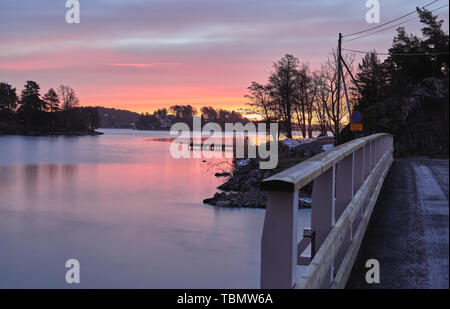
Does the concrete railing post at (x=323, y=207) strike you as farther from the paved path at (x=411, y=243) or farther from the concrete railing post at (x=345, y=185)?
the concrete railing post at (x=345, y=185)

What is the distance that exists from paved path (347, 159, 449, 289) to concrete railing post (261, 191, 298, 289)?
0.78 metres

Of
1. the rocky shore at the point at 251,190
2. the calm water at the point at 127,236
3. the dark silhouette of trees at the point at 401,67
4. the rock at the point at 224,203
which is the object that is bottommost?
the calm water at the point at 127,236

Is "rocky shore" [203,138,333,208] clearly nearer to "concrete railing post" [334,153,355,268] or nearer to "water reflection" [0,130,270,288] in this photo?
"water reflection" [0,130,270,288]

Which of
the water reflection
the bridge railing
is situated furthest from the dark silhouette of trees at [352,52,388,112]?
the bridge railing

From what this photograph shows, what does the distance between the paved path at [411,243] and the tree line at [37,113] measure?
17079 cm

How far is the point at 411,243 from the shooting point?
4840 mm

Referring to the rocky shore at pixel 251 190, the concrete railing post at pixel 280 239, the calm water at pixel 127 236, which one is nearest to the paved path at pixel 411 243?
the concrete railing post at pixel 280 239

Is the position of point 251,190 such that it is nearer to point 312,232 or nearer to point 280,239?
point 312,232

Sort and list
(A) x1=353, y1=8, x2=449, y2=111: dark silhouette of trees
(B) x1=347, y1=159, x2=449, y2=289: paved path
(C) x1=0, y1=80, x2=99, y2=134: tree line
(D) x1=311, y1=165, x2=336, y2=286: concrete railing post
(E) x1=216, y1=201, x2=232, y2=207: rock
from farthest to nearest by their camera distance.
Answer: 1. (C) x1=0, y1=80, x2=99, y2=134: tree line
2. (A) x1=353, y1=8, x2=449, y2=111: dark silhouette of trees
3. (E) x1=216, y1=201, x2=232, y2=207: rock
4. (D) x1=311, y1=165, x2=336, y2=286: concrete railing post
5. (B) x1=347, y1=159, x2=449, y2=289: paved path

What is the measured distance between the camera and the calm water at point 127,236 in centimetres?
1852

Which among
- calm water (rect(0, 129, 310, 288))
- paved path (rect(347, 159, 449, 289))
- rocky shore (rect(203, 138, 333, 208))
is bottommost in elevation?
calm water (rect(0, 129, 310, 288))

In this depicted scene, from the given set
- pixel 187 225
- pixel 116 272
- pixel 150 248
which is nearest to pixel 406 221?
pixel 116 272

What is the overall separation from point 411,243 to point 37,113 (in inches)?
6885

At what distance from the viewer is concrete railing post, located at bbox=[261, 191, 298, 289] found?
8.41 ft
